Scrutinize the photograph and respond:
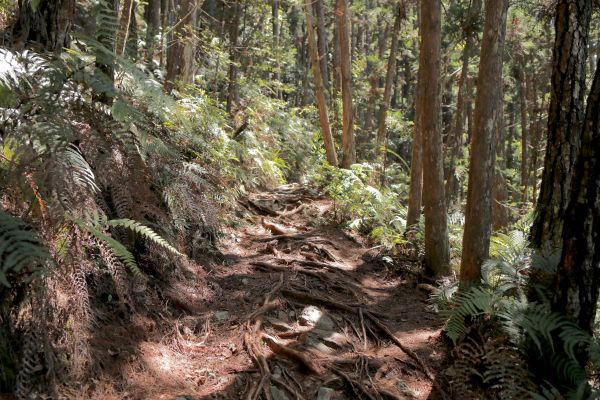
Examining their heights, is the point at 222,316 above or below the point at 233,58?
below

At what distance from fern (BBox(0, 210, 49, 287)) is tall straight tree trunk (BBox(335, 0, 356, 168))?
11.3m

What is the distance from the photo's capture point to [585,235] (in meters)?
3.25

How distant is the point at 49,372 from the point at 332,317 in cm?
325

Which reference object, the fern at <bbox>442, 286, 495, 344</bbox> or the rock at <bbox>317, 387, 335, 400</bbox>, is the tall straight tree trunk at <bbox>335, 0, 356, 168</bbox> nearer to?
the fern at <bbox>442, 286, 495, 344</bbox>

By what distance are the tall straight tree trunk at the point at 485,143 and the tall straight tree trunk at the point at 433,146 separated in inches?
60.9

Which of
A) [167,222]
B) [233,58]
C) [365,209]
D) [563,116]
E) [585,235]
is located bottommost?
[365,209]

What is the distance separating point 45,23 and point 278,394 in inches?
137

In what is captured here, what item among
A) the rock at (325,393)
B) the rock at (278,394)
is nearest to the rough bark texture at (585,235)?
the rock at (325,393)

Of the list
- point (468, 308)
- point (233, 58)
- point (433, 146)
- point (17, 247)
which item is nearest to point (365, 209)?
point (433, 146)

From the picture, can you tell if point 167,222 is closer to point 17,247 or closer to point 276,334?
point 276,334

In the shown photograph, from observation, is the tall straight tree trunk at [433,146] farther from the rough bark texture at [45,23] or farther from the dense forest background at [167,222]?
the rough bark texture at [45,23]

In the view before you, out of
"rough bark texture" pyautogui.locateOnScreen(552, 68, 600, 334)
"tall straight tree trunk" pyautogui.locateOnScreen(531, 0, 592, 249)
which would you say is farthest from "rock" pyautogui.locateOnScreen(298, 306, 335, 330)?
"rough bark texture" pyautogui.locateOnScreen(552, 68, 600, 334)

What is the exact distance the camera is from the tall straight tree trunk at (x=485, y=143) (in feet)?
18.6

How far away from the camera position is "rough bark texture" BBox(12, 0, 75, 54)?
3.81 metres
